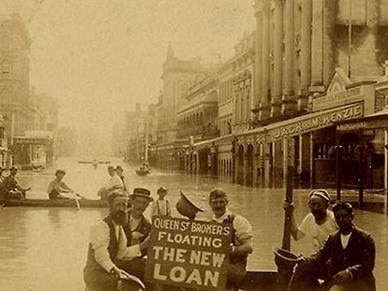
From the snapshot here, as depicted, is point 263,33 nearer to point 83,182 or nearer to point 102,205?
point 83,182

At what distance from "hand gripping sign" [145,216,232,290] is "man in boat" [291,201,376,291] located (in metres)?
0.86

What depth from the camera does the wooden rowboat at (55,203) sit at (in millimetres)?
23516

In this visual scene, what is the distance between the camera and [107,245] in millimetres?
7285

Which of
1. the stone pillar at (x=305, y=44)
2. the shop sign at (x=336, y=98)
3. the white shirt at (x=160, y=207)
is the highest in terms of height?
the stone pillar at (x=305, y=44)

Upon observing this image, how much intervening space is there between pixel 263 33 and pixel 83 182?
932 inches

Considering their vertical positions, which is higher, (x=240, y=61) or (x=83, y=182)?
(x=240, y=61)

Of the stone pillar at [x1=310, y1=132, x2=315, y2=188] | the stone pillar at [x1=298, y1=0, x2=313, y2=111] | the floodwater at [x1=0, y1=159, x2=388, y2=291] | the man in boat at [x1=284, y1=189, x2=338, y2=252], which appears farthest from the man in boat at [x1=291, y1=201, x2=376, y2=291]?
the stone pillar at [x1=298, y1=0, x2=313, y2=111]

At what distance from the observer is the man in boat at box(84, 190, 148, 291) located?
7.17m

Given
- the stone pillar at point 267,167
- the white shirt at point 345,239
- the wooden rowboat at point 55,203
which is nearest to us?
the white shirt at point 345,239

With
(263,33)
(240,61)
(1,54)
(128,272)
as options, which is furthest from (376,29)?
(128,272)

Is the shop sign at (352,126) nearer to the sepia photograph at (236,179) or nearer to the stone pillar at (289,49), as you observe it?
the sepia photograph at (236,179)

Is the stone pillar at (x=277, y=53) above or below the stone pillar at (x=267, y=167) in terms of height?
above

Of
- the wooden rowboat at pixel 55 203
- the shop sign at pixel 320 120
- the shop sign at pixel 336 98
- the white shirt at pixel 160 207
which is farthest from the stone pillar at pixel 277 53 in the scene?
the white shirt at pixel 160 207

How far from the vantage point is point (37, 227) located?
17.5 metres
